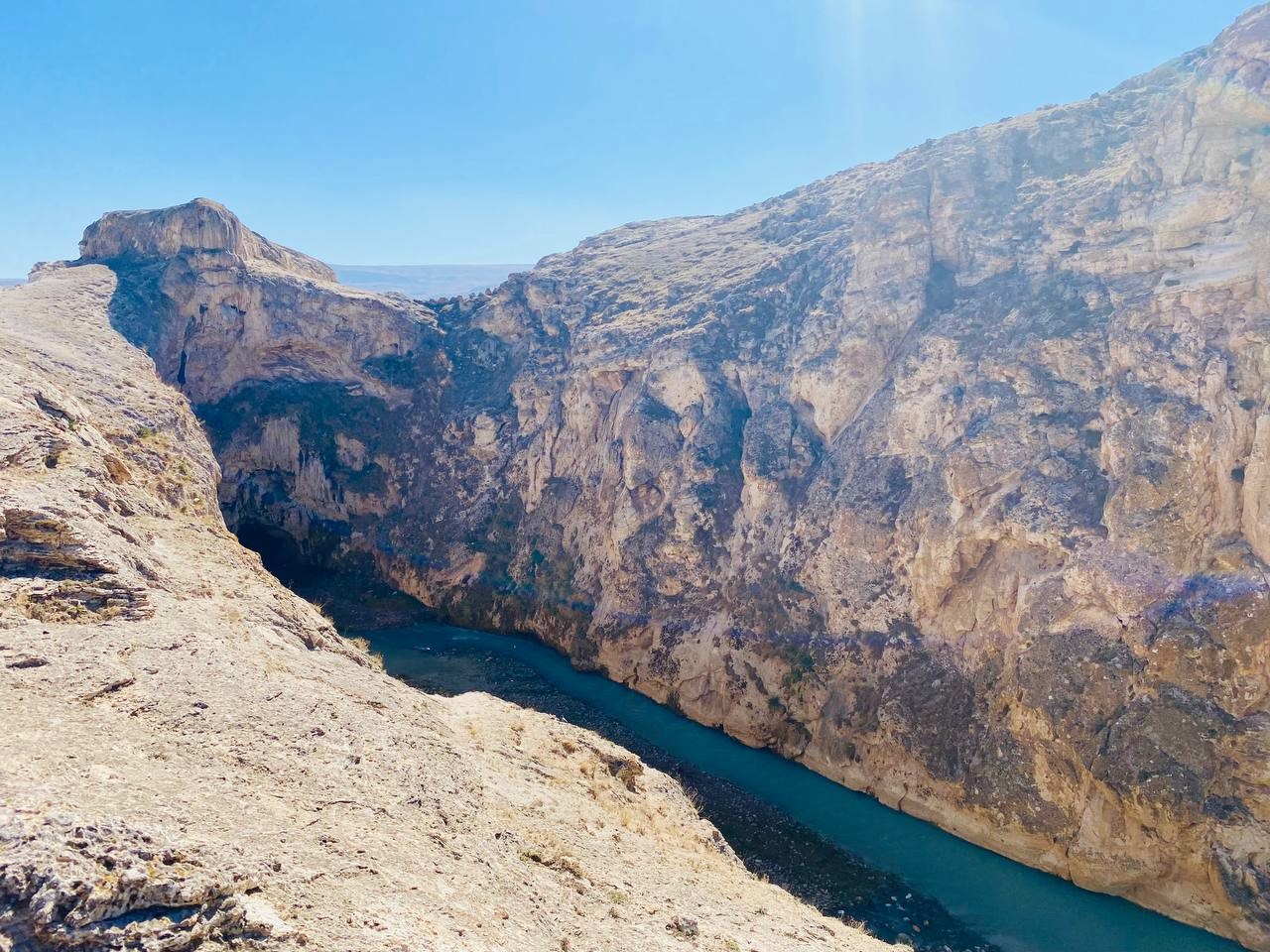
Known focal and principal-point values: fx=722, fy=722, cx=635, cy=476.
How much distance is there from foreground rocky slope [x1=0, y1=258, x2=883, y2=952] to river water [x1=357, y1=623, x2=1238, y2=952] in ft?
20.1

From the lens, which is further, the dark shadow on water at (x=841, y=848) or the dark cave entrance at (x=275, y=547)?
the dark cave entrance at (x=275, y=547)

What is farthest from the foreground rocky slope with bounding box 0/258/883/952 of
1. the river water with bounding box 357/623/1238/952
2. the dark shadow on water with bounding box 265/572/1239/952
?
the dark shadow on water with bounding box 265/572/1239/952

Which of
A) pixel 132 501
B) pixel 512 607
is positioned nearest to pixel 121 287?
pixel 512 607

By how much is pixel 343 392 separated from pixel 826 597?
3786cm

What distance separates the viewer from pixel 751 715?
32688 millimetres

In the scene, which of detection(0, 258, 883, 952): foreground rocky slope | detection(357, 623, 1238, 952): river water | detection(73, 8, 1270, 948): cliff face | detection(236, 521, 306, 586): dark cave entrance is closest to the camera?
detection(0, 258, 883, 952): foreground rocky slope

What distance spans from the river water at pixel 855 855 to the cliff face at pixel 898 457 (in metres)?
0.90

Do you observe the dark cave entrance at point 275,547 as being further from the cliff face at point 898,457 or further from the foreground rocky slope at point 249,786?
the foreground rocky slope at point 249,786

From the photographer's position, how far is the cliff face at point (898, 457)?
2333 cm

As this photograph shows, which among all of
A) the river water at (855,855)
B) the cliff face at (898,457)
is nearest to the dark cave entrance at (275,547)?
the cliff face at (898,457)

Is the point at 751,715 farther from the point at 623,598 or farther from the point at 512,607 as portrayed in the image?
the point at 512,607

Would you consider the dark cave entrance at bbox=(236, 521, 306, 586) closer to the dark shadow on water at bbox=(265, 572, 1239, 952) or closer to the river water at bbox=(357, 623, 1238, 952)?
the dark shadow on water at bbox=(265, 572, 1239, 952)

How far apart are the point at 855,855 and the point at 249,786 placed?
22614 mm

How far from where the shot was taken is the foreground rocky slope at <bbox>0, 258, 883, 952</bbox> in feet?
21.4
